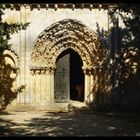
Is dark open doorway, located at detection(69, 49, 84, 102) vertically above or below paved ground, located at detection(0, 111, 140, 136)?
above

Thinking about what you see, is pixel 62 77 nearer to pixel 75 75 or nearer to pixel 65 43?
pixel 65 43

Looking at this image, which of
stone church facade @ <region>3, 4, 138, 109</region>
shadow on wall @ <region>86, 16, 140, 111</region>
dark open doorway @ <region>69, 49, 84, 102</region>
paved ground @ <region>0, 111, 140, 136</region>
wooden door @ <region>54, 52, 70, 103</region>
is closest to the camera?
paved ground @ <region>0, 111, 140, 136</region>

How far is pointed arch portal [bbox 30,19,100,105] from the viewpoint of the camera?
16.4 m

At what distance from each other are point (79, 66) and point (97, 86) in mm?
2932

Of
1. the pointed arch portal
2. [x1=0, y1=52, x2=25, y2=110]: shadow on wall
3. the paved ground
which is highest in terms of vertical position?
the pointed arch portal

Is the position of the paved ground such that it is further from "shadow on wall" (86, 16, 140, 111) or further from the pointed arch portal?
the pointed arch portal

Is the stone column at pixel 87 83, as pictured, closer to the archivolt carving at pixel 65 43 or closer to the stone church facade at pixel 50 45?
the stone church facade at pixel 50 45

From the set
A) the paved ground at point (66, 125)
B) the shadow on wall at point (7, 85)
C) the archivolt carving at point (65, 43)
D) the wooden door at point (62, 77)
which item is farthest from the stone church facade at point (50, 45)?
the paved ground at point (66, 125)

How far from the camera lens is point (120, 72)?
16.4 metres

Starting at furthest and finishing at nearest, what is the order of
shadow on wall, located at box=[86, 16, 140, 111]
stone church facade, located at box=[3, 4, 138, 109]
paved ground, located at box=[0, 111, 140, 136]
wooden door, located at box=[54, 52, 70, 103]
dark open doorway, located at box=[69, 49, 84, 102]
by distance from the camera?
dark open doorway, located at box=[69, 49, 84, 102]
wooden door, located at box=[54, 52, 70, 103]
shadow on wall, located at box=[86, 16, 140, 111]
stone church facade, located at box=[3, 4, 138, 109]
paved ground, located at box=[0, 111, 140, 136]

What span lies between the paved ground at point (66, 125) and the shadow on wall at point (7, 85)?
103 centimetres

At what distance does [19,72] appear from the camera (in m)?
16.1

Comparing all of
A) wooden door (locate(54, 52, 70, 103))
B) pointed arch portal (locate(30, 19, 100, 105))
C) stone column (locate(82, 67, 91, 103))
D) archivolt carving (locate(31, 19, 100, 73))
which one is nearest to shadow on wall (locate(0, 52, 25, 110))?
pointed arch portal (locate(30, 19, 100, 105))

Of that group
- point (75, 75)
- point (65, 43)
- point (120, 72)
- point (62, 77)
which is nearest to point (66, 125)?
point (120, 72)
